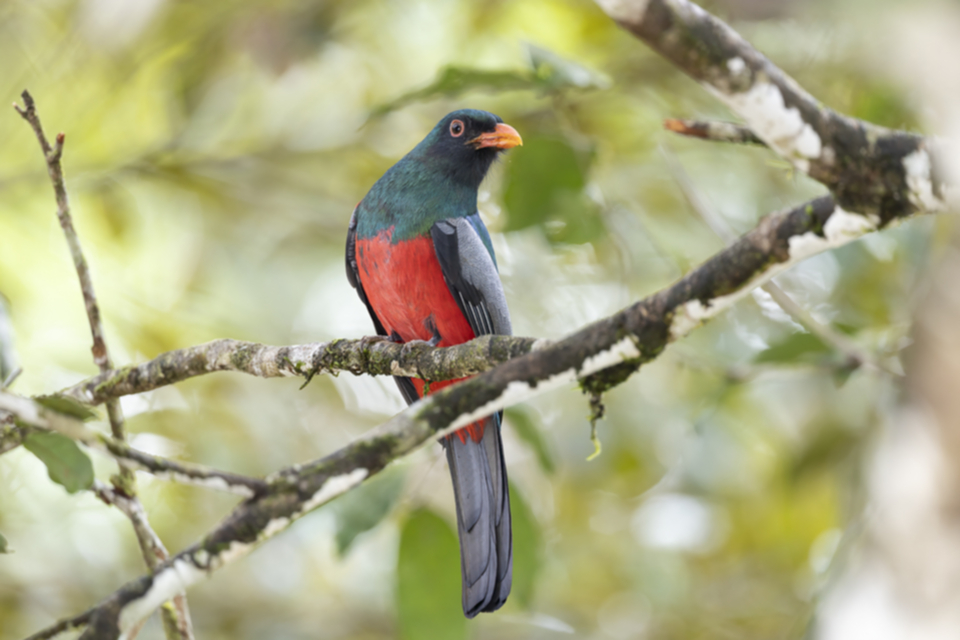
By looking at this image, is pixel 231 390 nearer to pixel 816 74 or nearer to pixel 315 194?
pixel 315 194

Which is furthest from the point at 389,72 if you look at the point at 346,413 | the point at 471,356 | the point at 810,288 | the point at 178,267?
the point at 471,356

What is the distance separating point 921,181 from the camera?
1214 mm

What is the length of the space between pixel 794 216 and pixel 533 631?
4.96 metres

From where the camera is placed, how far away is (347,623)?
6047 millimetres

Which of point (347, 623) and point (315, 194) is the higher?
point (315, 194)

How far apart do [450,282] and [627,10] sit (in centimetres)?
266

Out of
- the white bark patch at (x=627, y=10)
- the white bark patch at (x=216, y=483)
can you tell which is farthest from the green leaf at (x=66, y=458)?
the white bark patch at (x=627, y=10)

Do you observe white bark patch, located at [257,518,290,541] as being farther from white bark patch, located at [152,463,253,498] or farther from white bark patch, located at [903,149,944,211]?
white bark patch, located at [903,149,944,211]

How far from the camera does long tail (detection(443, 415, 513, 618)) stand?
10.6ft

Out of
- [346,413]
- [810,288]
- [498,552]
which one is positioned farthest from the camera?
[346,413]

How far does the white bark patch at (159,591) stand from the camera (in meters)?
1.23

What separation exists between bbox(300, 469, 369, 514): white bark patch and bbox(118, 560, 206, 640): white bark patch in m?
0.20

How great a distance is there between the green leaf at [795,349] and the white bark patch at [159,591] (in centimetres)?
302

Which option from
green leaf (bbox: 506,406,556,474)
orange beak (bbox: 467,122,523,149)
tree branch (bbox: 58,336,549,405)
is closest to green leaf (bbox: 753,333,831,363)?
green leaf (bbox: 506,406,556,474)
